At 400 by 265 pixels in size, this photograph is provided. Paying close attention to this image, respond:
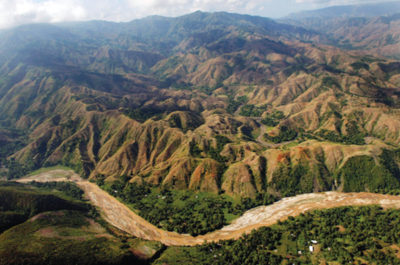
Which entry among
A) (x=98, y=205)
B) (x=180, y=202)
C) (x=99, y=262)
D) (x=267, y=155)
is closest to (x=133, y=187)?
(x=98, y=205)

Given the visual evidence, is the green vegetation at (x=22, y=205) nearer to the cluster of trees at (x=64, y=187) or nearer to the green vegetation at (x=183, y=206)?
the cluster of trees at (x=64, y=187)

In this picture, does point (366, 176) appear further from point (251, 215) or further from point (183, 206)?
point (183, 206)

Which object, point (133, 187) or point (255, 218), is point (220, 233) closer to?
point (255, 218)

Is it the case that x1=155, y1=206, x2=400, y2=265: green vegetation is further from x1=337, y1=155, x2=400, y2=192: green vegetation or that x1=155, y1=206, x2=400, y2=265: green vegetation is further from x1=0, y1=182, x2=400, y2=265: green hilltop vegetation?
x1=337, y1=155, x2=400, y2=192: green vegetation

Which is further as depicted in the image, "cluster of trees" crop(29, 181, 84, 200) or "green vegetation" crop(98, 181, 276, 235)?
"cluster of trees" crop(29, 181, 84, 200)

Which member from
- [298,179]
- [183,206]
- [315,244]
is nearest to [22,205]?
[183,206]

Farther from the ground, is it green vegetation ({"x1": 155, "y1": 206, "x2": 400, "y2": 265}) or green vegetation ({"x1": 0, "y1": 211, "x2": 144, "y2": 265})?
green vegetation ({"x1": 0, "y1": 211, "x2": 144, "y2": 265})

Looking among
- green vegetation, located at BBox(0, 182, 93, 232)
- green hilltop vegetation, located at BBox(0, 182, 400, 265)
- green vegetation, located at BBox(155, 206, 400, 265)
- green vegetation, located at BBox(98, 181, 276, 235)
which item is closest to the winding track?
green vegetation, located at BBox(98, 181, 276, 235)

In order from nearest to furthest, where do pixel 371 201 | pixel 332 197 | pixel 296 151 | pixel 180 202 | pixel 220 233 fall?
pixel 220 233 → pixel 371 201 → pixel 332 197 → pixel 180 202 → pixel 296 151
